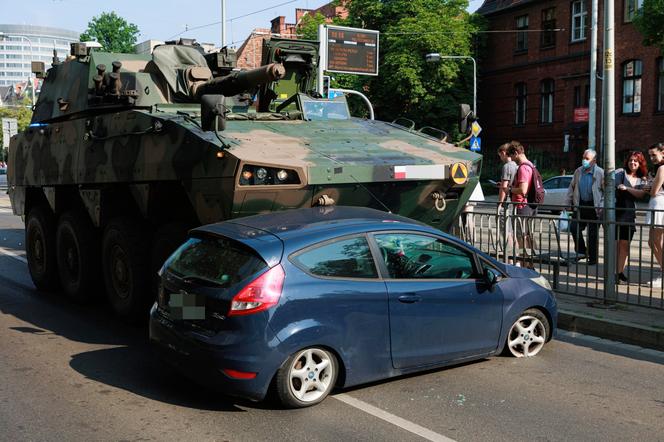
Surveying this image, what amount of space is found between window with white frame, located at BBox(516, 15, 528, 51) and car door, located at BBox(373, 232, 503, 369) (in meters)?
37.4

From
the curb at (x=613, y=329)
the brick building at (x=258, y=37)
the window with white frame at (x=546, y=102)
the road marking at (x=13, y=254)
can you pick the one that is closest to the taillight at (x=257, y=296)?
the curb at (x=613, y=329)

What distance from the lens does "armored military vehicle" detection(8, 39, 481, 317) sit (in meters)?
7.14

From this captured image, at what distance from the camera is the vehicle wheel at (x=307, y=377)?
5385 millimetres

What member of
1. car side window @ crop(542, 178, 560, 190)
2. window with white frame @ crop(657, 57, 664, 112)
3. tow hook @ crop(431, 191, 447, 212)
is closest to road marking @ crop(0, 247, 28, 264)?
tow hook @ crop(431, 191, 447, 212)

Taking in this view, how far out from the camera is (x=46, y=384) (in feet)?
20.3

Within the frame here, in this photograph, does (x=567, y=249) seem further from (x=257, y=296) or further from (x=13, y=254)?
(x=13, y=254)

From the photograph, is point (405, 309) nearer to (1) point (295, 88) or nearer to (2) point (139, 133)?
(2) point (139, 133)

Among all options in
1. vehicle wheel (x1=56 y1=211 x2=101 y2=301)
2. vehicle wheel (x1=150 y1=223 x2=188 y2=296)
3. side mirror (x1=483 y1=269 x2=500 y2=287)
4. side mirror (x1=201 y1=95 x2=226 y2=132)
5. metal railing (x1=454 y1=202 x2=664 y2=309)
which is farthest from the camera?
vehicle wheel (x1=56 y1=211 x2=101 y2=301)

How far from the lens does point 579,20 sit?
38.0m

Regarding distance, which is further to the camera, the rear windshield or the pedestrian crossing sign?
the pedestrian crossing sign

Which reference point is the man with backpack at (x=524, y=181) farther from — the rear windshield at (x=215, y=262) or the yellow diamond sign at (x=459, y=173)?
the rear windshield at (x=215, y=262)

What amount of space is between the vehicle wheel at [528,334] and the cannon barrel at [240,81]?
336 cm

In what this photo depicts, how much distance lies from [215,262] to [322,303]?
878mm

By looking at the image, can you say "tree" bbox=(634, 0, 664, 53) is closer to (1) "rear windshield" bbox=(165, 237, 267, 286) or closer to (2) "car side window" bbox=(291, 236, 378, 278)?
(2) "car side window" bbox=(291, 236, 378, 278)
